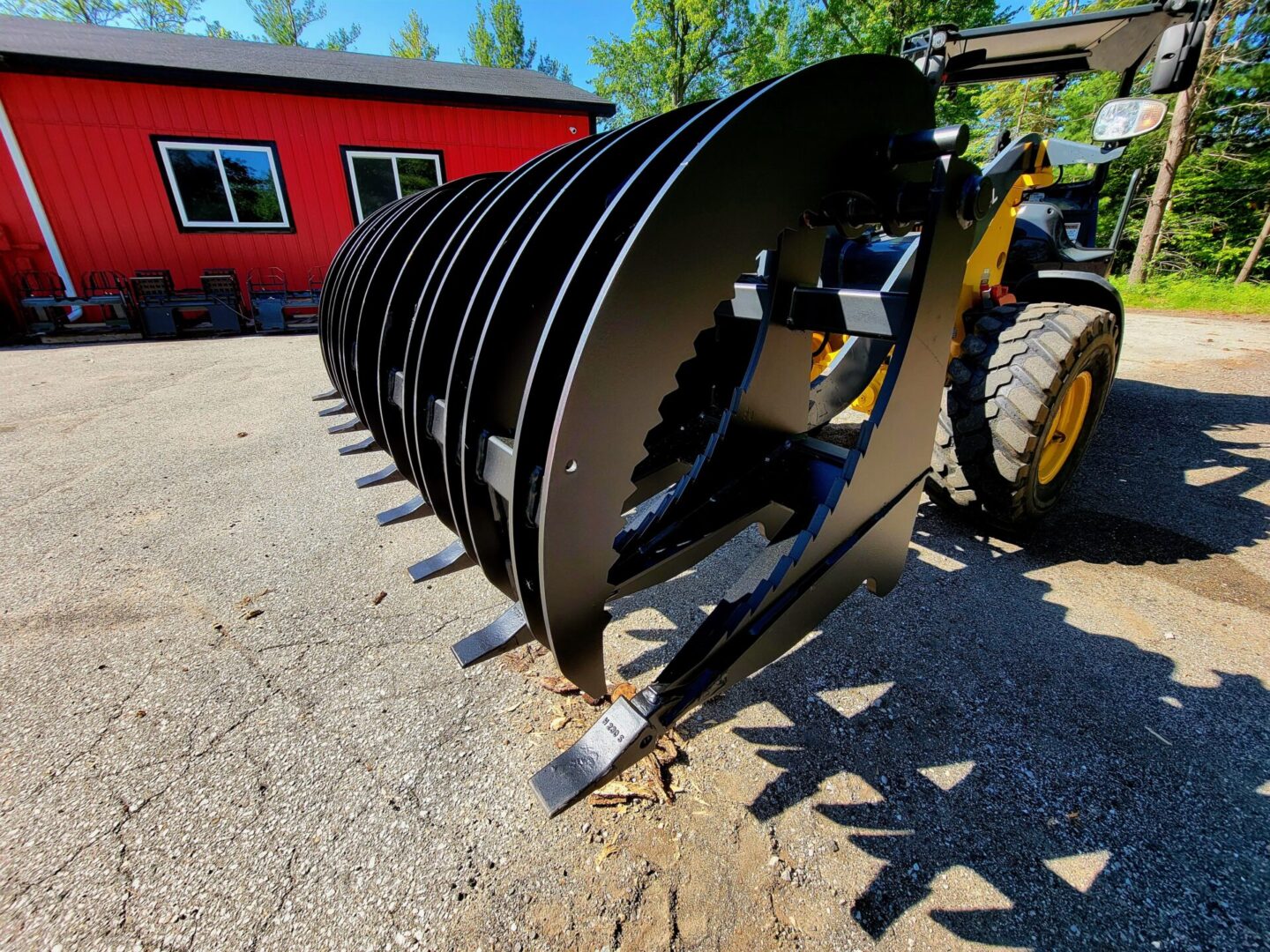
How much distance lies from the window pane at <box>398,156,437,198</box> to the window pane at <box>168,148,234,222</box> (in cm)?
284

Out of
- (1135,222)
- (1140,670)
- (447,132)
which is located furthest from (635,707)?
(1135,222)

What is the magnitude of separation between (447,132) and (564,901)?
39.4 ft

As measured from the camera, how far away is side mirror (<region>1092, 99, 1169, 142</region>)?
255 cm

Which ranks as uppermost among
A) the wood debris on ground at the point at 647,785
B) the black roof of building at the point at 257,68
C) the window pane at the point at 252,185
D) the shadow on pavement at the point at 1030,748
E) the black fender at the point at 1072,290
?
the black roof of building at the point at 257,68

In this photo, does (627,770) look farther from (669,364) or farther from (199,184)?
(199,184)

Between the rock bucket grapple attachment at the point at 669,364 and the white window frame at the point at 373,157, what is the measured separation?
10.1m

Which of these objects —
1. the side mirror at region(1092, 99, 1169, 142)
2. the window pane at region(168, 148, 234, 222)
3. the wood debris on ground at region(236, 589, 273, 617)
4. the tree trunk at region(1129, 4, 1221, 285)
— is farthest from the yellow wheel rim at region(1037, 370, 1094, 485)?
the tree trunk at region(1129, 4, 1221, 285)

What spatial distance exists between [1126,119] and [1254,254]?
15.5 m

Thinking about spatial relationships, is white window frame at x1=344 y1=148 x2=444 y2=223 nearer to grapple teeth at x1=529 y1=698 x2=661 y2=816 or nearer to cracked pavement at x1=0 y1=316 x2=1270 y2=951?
cracked pavement at x1=0 y1=316 x2=1270 y2=951

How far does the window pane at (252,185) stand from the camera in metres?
9.35

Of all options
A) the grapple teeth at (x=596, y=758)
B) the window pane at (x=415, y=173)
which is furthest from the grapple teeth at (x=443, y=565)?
the window pane at (x=415, y=173)

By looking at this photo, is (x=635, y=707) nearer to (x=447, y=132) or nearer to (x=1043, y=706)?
(x=1043, y=706)

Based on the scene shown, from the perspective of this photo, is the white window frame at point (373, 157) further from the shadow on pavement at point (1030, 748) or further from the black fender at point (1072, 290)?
the shadow on pavement at point (1030, 748)

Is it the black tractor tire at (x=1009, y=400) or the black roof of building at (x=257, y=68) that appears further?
the black roof of building at (x=257, y=68)
